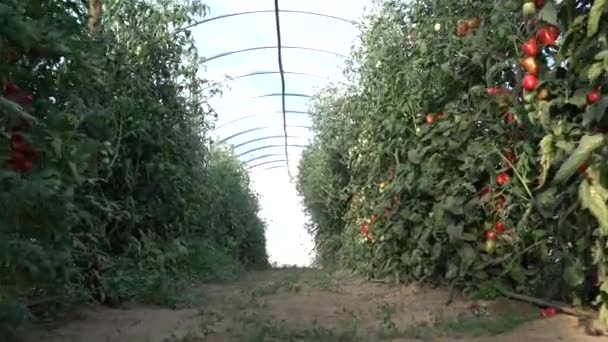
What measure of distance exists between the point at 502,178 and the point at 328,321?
4.52 feet

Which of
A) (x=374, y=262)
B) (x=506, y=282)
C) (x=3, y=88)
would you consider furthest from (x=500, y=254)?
(x=3, y=88)

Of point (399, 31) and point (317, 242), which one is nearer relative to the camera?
point (399, 31)

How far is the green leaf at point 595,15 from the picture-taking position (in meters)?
2.59

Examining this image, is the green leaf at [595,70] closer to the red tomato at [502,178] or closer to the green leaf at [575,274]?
Answer: the green leaf at [575,274]

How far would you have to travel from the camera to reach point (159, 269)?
5.06m

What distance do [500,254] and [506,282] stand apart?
18cm

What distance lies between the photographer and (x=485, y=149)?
3986 mm

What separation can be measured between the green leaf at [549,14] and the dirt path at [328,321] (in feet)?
4.88

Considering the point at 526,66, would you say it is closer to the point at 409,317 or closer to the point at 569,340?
the point at 569,340

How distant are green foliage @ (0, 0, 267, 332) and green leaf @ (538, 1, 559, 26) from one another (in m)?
2.09

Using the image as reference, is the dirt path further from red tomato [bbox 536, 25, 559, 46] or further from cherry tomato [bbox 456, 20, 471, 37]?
cherry tomato [bbox 456, 20, 471, 37]

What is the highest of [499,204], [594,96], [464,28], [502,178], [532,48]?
[464,28]

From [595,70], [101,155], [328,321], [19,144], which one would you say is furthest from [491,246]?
[19,144]

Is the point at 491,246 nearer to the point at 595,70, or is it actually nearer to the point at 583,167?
the point at 583,167
